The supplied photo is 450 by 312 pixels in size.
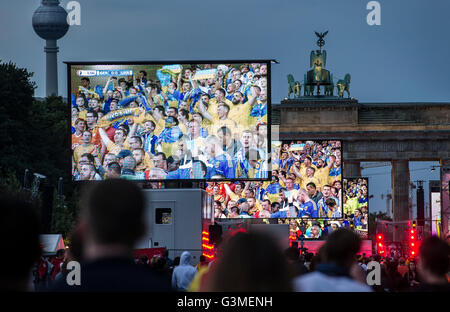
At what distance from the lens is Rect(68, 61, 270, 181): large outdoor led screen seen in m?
46.8

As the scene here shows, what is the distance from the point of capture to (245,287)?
6242 mm

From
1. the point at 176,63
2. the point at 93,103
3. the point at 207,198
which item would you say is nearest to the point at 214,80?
the point at 176,63

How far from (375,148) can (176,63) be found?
73528 millimetres

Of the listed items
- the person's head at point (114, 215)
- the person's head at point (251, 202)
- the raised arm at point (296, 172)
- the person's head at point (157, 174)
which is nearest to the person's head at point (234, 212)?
the person's head at point (251, 202)

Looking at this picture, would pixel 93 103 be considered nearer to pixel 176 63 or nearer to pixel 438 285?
pixel 176 63

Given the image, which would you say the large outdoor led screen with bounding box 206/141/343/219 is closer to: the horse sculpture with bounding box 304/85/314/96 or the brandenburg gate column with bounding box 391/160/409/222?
the brandenburg gate column with bounding box 391/160/409/222

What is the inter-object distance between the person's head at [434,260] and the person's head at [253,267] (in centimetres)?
282

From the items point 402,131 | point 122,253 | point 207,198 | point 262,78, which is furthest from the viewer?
point 402,131

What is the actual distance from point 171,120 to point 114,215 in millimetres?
41489

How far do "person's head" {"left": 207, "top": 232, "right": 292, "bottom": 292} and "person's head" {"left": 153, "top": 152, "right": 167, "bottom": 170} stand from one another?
133 ft

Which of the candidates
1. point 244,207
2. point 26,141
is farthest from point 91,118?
point 26,141

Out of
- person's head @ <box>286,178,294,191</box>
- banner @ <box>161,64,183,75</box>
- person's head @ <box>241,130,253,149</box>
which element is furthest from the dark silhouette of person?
person's head @ <box>286,178,294,191</box>

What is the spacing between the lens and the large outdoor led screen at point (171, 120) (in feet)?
153

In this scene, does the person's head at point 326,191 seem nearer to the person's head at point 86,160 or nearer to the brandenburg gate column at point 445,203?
the brandenburg gate column at point 445,203
